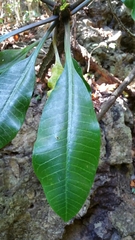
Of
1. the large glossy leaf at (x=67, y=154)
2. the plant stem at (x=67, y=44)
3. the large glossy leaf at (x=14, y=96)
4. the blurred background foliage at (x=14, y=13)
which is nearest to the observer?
the large glossy leaf at (x=67, y=154)

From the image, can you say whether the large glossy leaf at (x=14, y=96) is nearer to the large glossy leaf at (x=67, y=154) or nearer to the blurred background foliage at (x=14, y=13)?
the large glossy leaf at (x=67, y=154)

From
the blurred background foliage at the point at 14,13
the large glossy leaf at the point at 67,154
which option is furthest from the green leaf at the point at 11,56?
the blurred background foliage at the point at 14,13

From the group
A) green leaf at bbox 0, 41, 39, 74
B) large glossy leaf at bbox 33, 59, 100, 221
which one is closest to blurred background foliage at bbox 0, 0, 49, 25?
green leaf at bbox 0, 41, 39, 74

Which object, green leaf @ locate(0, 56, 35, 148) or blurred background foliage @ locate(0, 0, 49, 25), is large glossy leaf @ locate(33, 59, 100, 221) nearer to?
green leaf @ locate(0, 56, 35, 148)

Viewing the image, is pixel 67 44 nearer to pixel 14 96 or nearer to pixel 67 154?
pixel 14 96

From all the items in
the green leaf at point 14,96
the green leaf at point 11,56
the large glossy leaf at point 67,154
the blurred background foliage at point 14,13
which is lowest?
the large glossy leaf at point 67,154

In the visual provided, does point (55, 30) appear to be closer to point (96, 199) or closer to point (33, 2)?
point (96, 199)

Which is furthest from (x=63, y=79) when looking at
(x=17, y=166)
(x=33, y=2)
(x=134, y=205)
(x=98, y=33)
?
(x=33, y=2)
